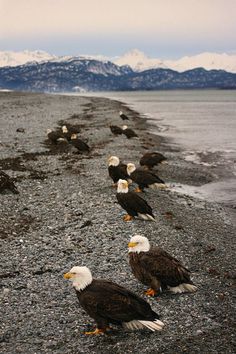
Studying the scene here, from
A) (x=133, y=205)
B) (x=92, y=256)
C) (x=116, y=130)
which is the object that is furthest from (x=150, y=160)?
(x=116, y=130)

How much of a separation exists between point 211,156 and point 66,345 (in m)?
24.9

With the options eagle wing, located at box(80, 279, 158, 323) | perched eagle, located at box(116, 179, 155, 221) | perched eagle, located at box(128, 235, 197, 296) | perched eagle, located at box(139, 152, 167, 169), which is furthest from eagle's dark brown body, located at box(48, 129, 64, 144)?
eagle wing, located at box(80, 279, 158, 323)

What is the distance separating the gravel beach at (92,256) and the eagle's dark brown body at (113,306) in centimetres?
38

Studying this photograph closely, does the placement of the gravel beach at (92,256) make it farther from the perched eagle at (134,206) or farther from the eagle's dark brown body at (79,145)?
the eagle's dark brown body at (79,145)

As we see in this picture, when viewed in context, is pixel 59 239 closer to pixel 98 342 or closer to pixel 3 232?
pixel 3 232

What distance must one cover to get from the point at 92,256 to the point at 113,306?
377 cm

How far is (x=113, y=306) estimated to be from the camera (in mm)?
7711

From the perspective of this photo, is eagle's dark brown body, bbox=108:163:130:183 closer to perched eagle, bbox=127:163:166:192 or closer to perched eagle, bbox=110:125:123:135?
perched eagle, bbox=127:163:166:192

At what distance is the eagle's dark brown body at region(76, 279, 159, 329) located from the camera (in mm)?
7676

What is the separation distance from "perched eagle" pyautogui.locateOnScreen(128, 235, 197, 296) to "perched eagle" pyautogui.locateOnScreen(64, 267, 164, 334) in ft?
4.45

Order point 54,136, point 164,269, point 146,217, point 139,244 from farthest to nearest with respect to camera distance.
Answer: point 54,136 → point 146,217 → point 139,244 → point 164,269

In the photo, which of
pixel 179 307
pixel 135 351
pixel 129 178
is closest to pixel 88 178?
pixel 129 178

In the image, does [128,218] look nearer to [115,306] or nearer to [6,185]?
[6,185]

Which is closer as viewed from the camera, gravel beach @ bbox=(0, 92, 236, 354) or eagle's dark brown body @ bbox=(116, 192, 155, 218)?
gravel beach @ bbox=(0, 92, 236, 354)
